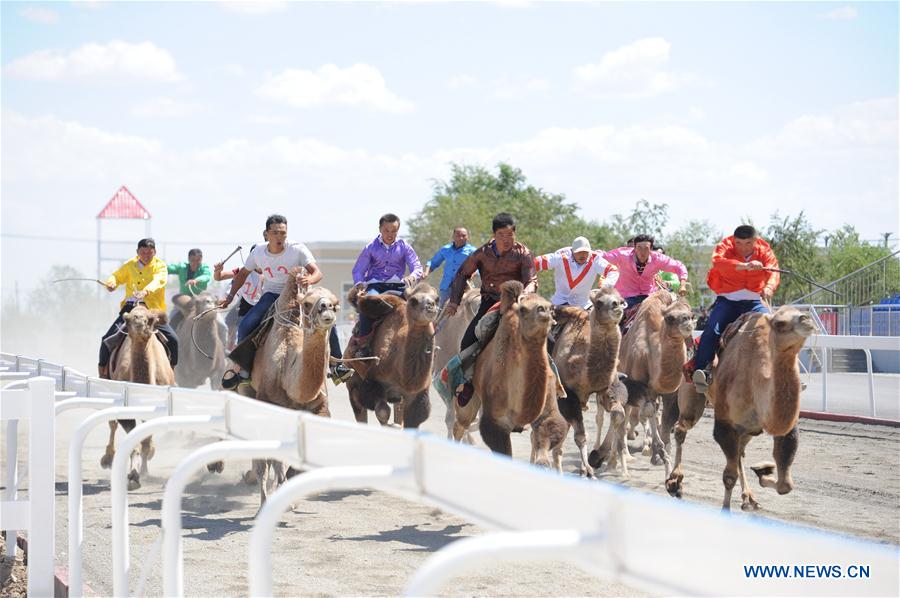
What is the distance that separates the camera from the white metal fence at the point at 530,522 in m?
2.22

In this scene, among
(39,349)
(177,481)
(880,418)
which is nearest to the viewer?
(177,481)

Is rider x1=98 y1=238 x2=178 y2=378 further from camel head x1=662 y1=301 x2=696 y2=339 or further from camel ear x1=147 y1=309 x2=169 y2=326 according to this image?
camel head x1=662 y1=301 x2=696 y2=339

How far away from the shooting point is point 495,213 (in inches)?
2179

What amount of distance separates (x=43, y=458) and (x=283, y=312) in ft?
17.2

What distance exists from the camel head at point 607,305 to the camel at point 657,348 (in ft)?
2.93

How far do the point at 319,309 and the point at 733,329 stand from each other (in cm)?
380

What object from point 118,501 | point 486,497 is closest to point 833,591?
point 486,497

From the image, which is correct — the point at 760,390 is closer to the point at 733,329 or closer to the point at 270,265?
the point at 733,329

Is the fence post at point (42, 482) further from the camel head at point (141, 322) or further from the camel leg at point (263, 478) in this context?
the camel head at point (141, 322)

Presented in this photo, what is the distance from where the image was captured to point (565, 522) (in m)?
2.61

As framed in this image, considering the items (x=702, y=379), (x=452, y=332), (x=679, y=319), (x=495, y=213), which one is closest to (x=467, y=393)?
(x=702, y=379)

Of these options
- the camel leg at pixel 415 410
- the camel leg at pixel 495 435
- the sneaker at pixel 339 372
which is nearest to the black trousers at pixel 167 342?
the sneaker at pixel 339 372

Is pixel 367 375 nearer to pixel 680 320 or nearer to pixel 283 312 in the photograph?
pixel 283 312

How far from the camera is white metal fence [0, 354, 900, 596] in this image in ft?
7.27
